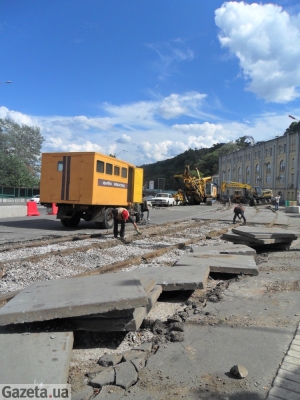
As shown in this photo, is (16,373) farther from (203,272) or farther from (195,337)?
(203,272)

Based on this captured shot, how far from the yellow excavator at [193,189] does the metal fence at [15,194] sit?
23.2m

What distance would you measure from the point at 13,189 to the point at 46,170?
39964 mm

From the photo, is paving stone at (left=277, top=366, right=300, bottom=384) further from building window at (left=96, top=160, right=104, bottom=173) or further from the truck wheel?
the truck wheel

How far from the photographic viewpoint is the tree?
181 ft

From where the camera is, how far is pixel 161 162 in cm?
16662

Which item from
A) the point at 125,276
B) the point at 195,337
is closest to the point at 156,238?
the point at 125,276

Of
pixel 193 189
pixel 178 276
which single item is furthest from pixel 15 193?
pixel 178 276

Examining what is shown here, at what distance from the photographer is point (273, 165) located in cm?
7025

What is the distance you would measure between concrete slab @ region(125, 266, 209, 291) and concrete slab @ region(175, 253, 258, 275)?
17.6 inches

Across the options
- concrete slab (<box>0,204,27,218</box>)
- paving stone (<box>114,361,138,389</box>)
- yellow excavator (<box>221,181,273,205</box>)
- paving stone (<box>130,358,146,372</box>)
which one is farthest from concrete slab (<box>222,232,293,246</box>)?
yellow excavator (<box>221,181,273,205</box>)

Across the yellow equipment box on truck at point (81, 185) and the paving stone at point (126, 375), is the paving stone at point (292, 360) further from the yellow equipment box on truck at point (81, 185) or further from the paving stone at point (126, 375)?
the yellow equipment box on truck at point (81, 185)

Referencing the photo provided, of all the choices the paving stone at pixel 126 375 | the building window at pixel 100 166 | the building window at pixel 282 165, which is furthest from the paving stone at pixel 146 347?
the building window at pixel 282 165

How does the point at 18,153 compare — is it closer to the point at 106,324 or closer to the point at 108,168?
the point at 108,168

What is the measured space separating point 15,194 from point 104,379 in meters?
52.2
